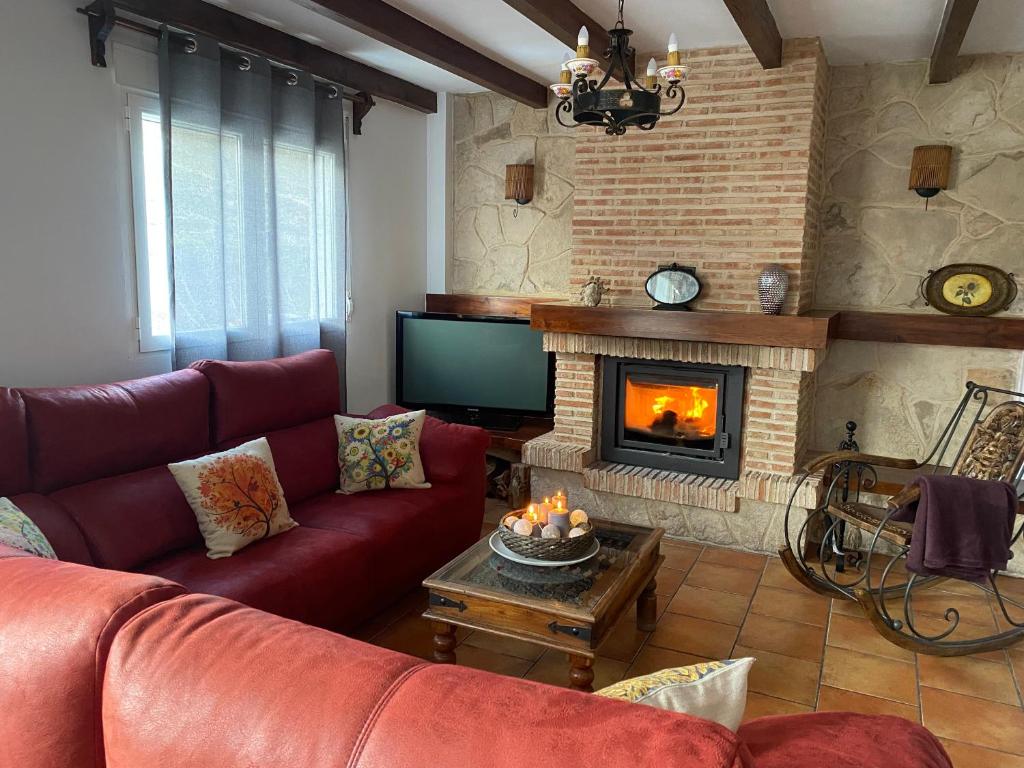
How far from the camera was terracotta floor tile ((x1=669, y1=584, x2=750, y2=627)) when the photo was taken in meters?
3.35

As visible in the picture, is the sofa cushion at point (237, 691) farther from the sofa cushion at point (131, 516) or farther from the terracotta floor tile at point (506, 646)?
the terracotta floor tile at point (506, 646)

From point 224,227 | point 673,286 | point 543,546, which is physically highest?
point 224,227

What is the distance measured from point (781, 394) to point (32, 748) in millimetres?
3448

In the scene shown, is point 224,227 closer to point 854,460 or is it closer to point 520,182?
point 520,182

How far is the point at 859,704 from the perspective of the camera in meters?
2.71

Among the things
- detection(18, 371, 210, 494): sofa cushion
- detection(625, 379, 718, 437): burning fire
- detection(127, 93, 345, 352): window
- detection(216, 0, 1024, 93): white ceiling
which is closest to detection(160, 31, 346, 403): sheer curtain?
detection(127, 93, 345, 352): window

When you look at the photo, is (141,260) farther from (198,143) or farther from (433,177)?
(433,177)

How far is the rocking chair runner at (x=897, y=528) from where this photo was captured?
9.83 ft

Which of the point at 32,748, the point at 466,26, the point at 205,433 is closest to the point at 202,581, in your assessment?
the point at 205,433

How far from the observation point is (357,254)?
4.61m

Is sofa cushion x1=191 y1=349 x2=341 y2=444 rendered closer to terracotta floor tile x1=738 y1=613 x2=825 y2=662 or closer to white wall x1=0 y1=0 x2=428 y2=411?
white wall x1=0 y1=0 x2=428 y2=411

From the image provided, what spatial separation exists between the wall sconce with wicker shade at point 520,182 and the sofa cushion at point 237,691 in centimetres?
403

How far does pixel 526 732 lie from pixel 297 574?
6.32ft

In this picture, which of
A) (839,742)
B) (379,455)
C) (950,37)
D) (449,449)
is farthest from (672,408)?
(839,742)
